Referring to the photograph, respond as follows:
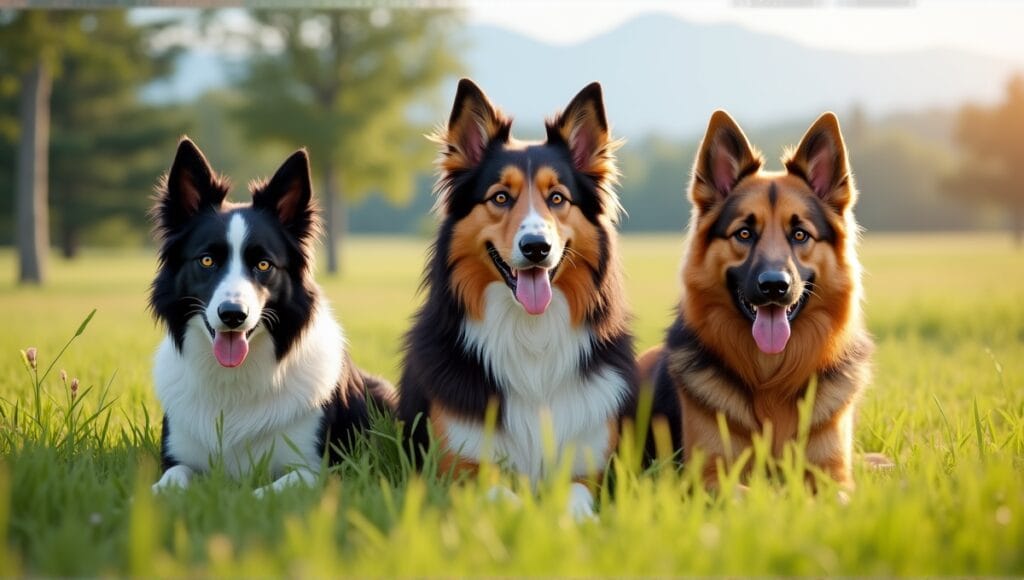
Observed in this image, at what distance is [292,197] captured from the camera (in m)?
4.89

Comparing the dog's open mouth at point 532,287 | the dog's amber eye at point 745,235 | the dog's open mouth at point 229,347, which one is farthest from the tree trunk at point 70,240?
the dog's amber eye at point 745,235

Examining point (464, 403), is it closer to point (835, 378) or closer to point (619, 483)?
point (619, 483)

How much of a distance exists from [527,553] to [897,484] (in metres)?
1.87

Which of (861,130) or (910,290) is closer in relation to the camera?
(910,290)

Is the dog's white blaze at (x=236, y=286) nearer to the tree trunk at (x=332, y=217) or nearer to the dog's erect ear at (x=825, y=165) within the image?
the dog's erect ear at (x=825, y=165)

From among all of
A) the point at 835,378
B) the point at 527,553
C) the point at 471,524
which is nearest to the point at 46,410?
the point at 471,524

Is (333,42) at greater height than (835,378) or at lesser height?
greater

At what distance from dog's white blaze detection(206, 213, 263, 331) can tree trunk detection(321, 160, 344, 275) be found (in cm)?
2237

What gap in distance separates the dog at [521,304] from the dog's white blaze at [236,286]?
928 mm

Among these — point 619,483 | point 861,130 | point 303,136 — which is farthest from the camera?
point 861,130

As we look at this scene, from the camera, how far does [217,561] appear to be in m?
2.96

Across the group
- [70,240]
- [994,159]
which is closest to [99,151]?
[70,240]

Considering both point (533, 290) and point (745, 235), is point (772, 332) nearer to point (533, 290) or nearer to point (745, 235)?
point (745, 235)

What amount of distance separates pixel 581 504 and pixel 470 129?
6.93 feet
